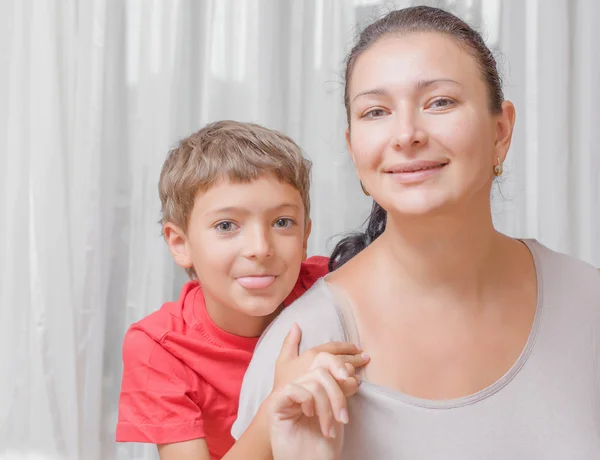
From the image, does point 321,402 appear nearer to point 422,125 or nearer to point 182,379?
point 422,125

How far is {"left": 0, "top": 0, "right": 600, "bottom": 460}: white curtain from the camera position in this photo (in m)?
2.45

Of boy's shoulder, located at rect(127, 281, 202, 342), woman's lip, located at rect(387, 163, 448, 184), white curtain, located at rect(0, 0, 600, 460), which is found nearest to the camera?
woman's lip, located at rect(387, 163, 448, 184)

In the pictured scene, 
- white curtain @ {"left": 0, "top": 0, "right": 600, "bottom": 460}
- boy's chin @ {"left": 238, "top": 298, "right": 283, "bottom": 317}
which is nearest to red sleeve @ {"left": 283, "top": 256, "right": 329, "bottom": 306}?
boy's chin @ {"left": 238, "top": 298, "right": 283, "bottom": 317}

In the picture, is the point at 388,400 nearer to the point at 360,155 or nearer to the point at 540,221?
the point at 360,155

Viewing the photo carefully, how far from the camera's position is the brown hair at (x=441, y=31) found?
→ 1290 millimetres

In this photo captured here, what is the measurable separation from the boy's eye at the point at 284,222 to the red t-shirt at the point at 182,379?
0.18 metres

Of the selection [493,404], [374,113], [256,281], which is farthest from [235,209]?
[493,404]

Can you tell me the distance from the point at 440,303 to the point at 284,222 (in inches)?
15.6

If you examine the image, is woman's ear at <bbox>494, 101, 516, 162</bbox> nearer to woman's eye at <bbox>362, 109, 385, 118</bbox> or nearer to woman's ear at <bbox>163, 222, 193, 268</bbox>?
woman's eye at <bbox>362, 109, 385, 118</bbox>

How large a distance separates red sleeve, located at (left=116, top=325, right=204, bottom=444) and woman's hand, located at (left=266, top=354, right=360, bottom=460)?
0.38 metres

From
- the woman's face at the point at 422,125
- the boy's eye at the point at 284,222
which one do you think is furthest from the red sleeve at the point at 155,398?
the woman's face at the point at 422,125

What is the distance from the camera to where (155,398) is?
156 centimetres

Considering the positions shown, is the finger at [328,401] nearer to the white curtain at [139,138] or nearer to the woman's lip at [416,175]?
the woman's lip at [416,175]

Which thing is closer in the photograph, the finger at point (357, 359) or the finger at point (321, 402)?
the finger at point (321, 402)
